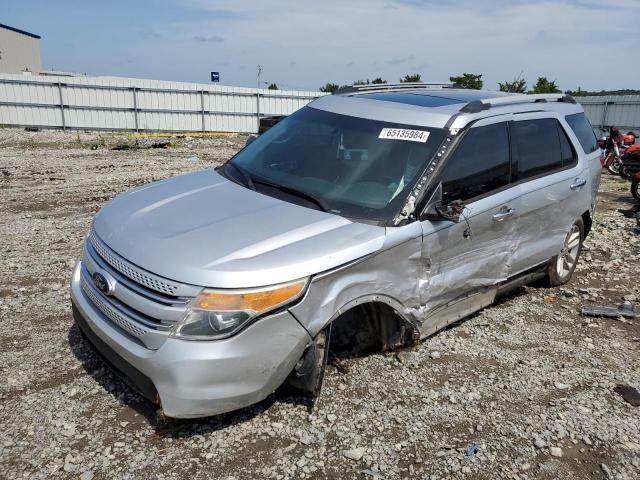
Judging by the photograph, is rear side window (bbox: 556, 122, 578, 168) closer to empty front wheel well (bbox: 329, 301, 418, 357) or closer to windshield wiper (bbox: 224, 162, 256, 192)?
empty front wheel well (bbox: 329, 301, 418, 357)

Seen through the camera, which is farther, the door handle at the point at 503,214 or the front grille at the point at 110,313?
the door handle at the point at 503,214

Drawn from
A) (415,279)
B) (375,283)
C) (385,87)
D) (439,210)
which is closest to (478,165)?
(439,210)

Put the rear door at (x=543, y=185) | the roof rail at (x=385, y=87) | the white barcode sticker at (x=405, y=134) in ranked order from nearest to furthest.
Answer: the white barcode sticker at (x=405, y=134) → the rear door at (x=543, y=185) → the roof rail at (x=385, y=87)

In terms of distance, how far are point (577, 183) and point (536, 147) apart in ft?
2.47

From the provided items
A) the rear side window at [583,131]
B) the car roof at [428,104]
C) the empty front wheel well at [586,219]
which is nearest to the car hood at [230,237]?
the car roof at [428,104]

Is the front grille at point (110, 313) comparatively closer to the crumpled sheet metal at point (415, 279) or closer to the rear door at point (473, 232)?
the crumpled sheet metal at point (415, 279)

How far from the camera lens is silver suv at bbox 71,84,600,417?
2.69 metres

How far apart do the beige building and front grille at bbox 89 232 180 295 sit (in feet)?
165

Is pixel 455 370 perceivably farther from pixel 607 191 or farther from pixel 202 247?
pixel 607 191

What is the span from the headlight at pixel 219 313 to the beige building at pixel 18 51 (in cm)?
5117

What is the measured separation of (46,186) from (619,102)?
62.7ft

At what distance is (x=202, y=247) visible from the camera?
2855mm

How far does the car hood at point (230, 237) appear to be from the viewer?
2.72 meters

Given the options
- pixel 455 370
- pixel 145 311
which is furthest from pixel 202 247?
pixel 455 370
